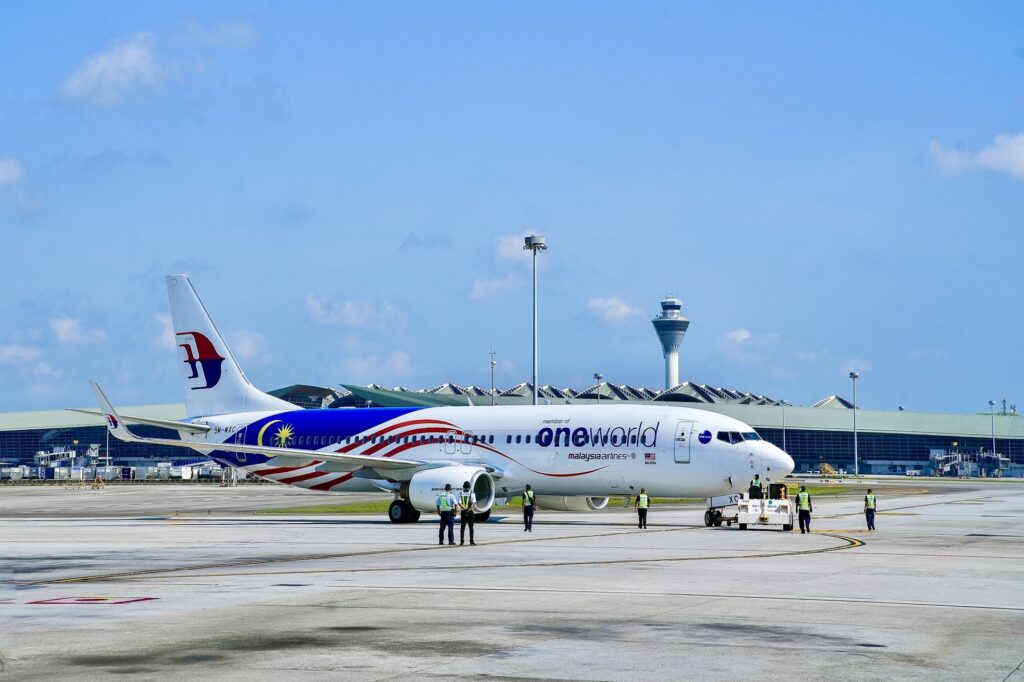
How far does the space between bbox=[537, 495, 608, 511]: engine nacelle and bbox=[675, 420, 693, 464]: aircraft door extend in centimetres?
592

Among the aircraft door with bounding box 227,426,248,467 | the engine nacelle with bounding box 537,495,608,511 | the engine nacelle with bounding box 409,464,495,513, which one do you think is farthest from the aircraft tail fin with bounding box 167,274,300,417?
the engine nacelle with bounding box 537,495,608,511

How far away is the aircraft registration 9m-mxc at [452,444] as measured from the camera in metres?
44.8

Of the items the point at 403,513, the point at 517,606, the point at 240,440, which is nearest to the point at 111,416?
the point at 240,440

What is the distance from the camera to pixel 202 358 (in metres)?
56.5

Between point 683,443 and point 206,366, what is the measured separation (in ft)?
79.5

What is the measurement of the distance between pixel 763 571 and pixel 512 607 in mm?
8837

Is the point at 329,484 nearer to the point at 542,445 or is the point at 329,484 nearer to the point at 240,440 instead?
the point at 240,440

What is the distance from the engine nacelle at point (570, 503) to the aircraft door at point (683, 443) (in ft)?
19.4

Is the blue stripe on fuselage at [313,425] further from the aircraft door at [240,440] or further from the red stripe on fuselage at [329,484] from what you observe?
the red stripe on fuselage at [329,484]

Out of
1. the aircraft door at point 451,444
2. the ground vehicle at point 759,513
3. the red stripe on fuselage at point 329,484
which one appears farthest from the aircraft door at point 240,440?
the ground vehicle at point 759,513

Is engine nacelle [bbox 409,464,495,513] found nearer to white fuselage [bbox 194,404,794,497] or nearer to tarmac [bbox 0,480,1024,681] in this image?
white fuselage [bbox 194,404,794,497]

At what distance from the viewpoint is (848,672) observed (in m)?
14.3

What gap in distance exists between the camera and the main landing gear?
4884 centimetres

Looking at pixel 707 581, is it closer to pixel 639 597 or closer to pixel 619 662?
pixel 639 597
